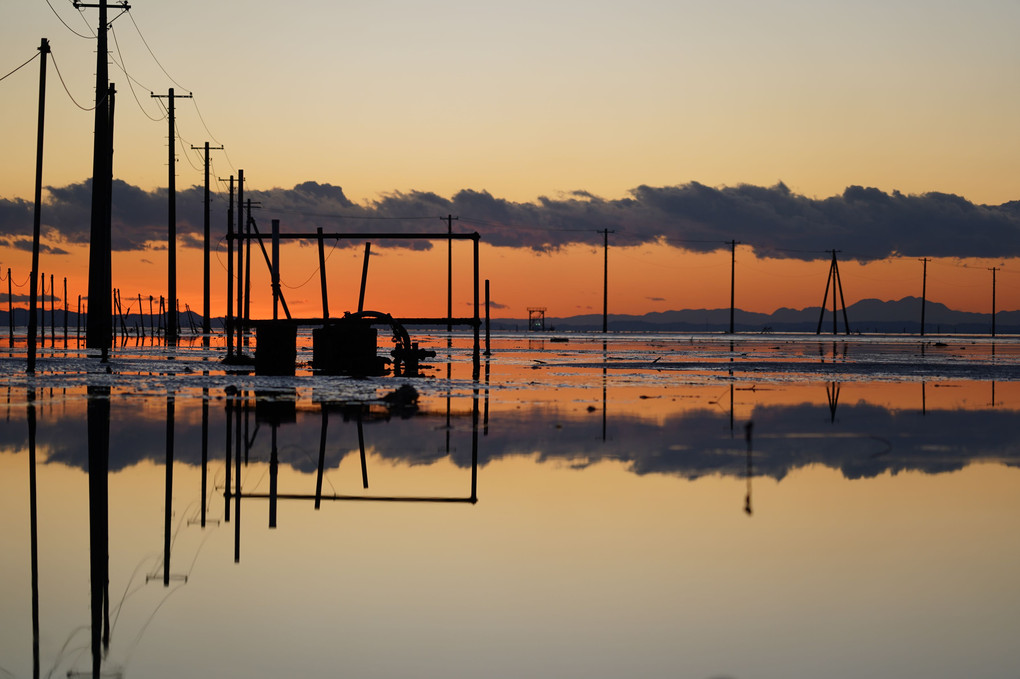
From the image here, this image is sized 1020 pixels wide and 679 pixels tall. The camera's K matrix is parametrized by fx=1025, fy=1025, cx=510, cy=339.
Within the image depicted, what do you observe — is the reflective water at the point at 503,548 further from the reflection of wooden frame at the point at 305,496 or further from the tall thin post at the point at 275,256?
the tall thin post at the point at 275,256

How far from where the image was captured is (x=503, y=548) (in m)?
7.40

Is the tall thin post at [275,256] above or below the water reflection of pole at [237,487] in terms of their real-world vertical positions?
above

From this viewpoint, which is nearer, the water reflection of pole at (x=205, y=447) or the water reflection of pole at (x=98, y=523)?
the water reflection of pole at (x=98, y=523)

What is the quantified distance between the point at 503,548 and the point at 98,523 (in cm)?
329

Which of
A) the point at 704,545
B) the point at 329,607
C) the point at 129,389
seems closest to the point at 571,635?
the point at 329,607

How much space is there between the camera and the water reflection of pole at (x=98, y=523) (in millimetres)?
5406

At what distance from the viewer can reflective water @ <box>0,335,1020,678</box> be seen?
5059 millimetres

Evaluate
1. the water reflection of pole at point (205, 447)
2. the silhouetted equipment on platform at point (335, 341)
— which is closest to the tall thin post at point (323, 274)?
the silhouetted equipment on platform at point (335, 341)

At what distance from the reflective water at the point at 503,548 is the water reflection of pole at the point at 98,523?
0.04 meters

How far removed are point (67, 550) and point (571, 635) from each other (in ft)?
12.7

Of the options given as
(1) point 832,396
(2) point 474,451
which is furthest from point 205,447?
(1) point 832,396

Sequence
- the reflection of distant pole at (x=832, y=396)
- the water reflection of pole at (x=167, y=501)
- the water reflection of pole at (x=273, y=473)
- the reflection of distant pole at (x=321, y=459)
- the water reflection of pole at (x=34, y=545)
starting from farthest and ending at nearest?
the reflection of distant pole at (x=832, y=396)
the reflection of distant pole at (x=321, y=459)
the water reflection of pole at (x=273, y=473)
the water reflection of pole at (x=167, y=501)
the water reflection of pole at (x=34, y=545)

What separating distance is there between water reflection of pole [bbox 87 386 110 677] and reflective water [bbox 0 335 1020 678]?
4cm

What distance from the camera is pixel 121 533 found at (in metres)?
7.73
